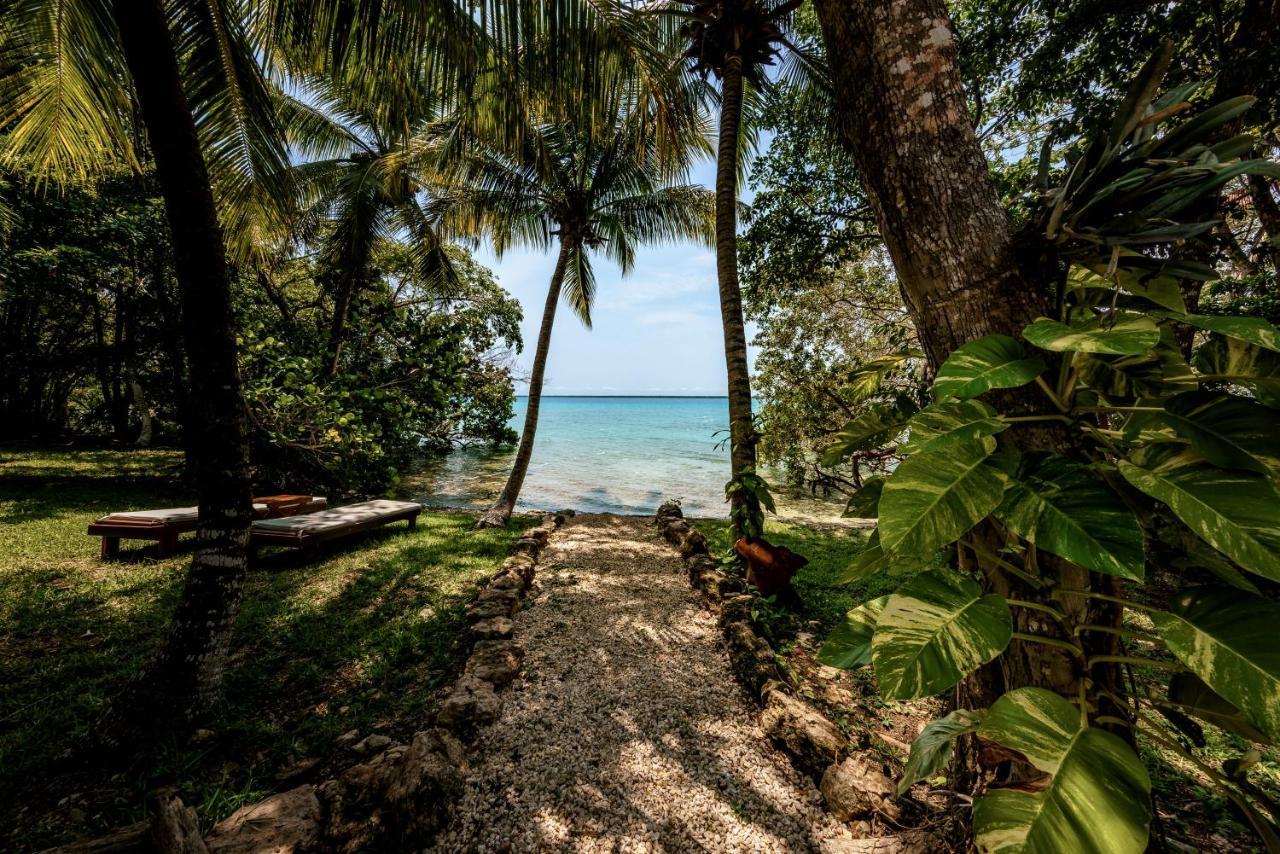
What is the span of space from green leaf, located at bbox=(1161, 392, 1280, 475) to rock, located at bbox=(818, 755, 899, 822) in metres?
1.93

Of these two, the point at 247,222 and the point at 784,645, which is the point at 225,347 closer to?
the point at 247,222

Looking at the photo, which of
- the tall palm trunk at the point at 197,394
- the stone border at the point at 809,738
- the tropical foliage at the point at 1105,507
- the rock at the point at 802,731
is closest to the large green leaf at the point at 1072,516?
the tropical foliage at the point at 1105,507

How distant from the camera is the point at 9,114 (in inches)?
120

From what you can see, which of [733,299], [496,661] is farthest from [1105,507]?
[733,299]

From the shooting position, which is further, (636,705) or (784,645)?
(784,645)

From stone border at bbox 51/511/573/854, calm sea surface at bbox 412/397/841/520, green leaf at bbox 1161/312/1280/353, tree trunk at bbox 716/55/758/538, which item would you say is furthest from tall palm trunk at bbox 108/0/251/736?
calm sea surface at bbox 412/397/841/520

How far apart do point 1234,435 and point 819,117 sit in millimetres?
7198

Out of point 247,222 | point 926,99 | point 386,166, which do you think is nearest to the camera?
point 926,99

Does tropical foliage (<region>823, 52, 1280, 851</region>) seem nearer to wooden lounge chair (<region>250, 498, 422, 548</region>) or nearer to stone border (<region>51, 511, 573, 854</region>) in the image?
stone border (<region>51, 511, 573, 854</region>)

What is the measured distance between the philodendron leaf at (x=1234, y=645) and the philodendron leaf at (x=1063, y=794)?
170 mm

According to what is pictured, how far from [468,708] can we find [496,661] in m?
0.51

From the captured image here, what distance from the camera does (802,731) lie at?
234 centimetres

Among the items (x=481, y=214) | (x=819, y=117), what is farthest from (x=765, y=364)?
(x=481, y=214)

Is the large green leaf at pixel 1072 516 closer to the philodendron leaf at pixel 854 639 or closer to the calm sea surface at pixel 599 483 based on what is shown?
the philodendron leaf at pixel 854 639
